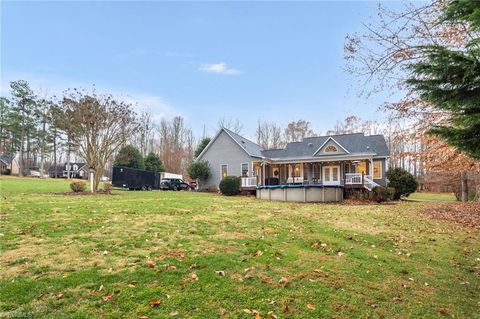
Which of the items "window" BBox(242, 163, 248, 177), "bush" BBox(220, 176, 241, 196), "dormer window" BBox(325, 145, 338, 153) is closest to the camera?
"bush" BBox(220, 176, 241, 196)

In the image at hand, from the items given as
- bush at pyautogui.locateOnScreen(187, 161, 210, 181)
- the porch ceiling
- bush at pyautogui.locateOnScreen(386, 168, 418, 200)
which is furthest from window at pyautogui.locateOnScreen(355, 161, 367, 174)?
bush at pyautogui.locateOnScreen(187, 161, 210, 181)

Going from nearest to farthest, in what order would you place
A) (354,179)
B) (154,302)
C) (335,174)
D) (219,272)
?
(154,302)
(219,272)
(354,179)
(335,174)

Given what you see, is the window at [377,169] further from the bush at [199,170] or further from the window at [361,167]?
the bush at [199,170]

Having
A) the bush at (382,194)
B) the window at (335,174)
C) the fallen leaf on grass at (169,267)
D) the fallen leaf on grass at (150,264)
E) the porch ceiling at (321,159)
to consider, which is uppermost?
the porch ceiling at (321,159)

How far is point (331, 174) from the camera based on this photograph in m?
27.8

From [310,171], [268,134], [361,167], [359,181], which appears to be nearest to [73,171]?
[268,134]

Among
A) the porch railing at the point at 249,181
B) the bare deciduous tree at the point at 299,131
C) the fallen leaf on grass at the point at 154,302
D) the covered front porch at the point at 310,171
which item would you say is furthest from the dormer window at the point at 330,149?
the fallen leaf on grass at the point at 154,302

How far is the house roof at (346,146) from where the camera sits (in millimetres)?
26969

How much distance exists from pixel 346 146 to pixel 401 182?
669 cm

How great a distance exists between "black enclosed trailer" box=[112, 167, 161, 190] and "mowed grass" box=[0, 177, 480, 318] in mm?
20102

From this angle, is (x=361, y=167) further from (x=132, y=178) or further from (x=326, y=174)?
(x=132, y=178)

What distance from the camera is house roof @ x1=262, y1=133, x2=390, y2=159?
2697cm

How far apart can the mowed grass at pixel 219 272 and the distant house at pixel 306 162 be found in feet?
56.7

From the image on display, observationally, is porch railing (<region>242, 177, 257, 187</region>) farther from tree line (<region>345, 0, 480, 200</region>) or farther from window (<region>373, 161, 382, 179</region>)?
tree line (<region>345, 0, 480, 200</region>)
